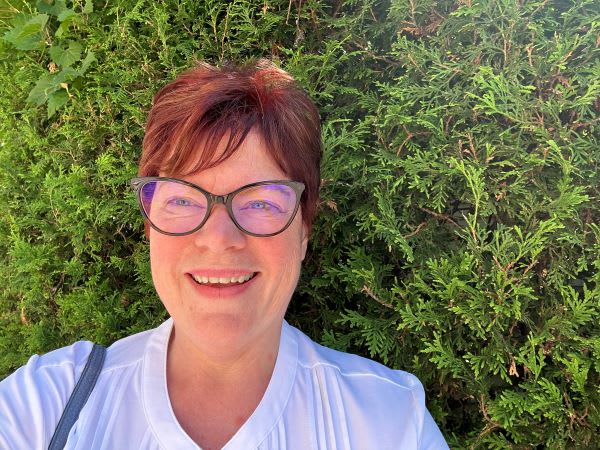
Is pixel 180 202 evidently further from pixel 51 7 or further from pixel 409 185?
pixel 51 7

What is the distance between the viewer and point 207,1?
8.29ft

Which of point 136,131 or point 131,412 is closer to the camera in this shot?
point 131,412

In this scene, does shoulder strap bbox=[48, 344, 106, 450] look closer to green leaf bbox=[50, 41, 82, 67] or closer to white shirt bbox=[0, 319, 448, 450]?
white shirt bbox=[0, 319, 448, 450]

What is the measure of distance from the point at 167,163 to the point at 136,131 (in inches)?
48.3

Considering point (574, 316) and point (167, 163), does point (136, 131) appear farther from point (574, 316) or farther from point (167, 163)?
point (574, 316)

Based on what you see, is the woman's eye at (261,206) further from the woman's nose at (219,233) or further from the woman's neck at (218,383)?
the woman's neck at (218,383)

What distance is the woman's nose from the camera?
157cm

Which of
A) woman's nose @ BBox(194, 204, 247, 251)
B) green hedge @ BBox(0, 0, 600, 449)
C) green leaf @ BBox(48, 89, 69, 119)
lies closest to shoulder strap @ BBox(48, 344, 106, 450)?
woman's nose @ BBox(194, 204, 247, 251)

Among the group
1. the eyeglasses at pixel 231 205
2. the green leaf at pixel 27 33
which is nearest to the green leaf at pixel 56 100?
the green leaf at pixel 27 33

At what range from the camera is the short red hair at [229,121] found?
162 centimetres

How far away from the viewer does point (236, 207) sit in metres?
1.59

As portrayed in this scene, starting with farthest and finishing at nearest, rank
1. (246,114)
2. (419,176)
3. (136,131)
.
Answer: (136,131), (419,176), (246,114)

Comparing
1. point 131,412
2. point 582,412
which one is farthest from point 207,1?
point 582,412

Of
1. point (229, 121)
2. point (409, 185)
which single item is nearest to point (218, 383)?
point (229, 121)
